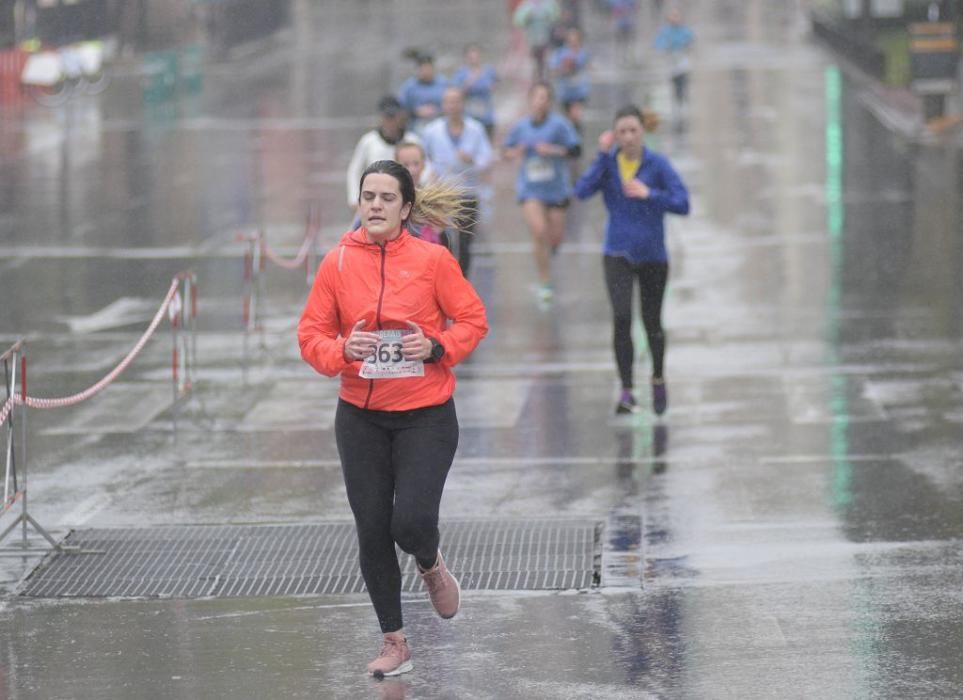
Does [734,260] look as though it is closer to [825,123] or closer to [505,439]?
[505,439]

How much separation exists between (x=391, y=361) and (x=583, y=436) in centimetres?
479

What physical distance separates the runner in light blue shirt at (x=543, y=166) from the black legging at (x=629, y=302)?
388cm

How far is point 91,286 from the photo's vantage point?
58.4 feet

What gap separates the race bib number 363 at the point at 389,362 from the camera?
7.01 m

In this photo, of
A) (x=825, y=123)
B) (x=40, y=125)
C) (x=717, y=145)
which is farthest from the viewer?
(x=40, y=125)

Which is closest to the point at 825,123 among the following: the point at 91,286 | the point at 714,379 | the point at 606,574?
the point at 91,286

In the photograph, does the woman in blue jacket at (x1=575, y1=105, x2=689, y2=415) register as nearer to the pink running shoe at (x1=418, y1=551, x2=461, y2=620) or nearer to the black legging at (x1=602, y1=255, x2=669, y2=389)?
A: the black legging at (x1=602, y1=255, x2=669, y2=389)

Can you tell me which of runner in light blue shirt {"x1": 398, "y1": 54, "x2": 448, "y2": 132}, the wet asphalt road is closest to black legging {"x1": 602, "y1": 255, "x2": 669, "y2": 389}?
the wet asphalt road

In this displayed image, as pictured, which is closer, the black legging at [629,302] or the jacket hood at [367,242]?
the jacket hood at [367,242]

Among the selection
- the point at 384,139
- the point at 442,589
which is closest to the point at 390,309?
the point at 442,589

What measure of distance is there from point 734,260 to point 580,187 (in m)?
6.71

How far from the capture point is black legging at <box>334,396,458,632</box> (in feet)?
23.2

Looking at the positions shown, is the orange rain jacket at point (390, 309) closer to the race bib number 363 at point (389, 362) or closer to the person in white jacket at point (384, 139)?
the race bib number 363 at point (389, 362)

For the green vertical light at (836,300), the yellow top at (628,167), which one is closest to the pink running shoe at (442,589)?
the green vertical light at (836,300)
